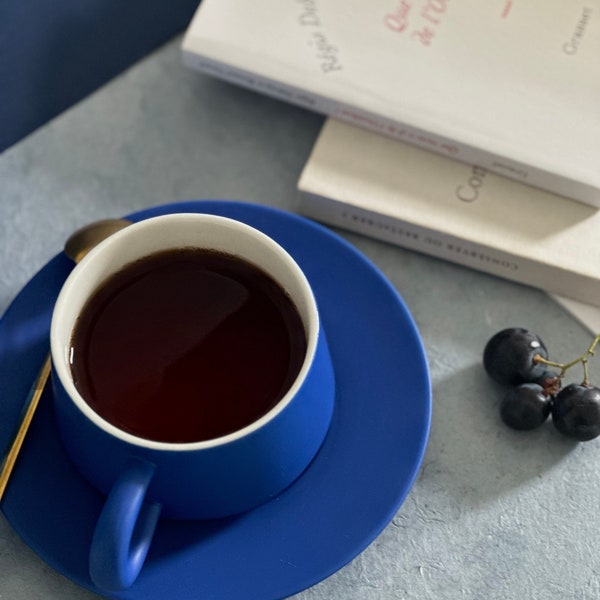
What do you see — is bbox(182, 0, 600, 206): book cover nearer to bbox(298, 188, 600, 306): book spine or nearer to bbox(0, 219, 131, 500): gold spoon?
bbox(298, 188, 600, 306): book spine

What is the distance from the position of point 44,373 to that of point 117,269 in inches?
3.8

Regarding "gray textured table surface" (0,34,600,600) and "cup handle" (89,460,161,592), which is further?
"gray textured table surface" (0,34,600,600)

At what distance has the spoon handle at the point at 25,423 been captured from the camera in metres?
0.60

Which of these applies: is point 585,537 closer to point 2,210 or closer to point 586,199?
point 586,199

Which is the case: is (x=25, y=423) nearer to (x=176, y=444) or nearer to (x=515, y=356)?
(x=176, y=444)

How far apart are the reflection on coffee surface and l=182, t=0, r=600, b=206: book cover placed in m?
0.23

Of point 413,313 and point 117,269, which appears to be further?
point 413,313

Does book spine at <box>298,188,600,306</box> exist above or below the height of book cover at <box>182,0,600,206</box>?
below

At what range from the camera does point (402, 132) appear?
0.77m

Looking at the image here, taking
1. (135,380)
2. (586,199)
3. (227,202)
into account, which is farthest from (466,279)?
(135,380)

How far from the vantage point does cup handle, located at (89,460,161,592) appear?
51 centimetres

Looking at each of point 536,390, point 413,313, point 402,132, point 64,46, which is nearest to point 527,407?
Result: point 536,390

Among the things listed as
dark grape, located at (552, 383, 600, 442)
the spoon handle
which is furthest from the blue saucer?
dark grape, located at (552, 383, 600, 442)

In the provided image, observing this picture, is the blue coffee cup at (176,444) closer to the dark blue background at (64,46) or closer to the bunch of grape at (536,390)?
the bunch of grape at (536,390)
